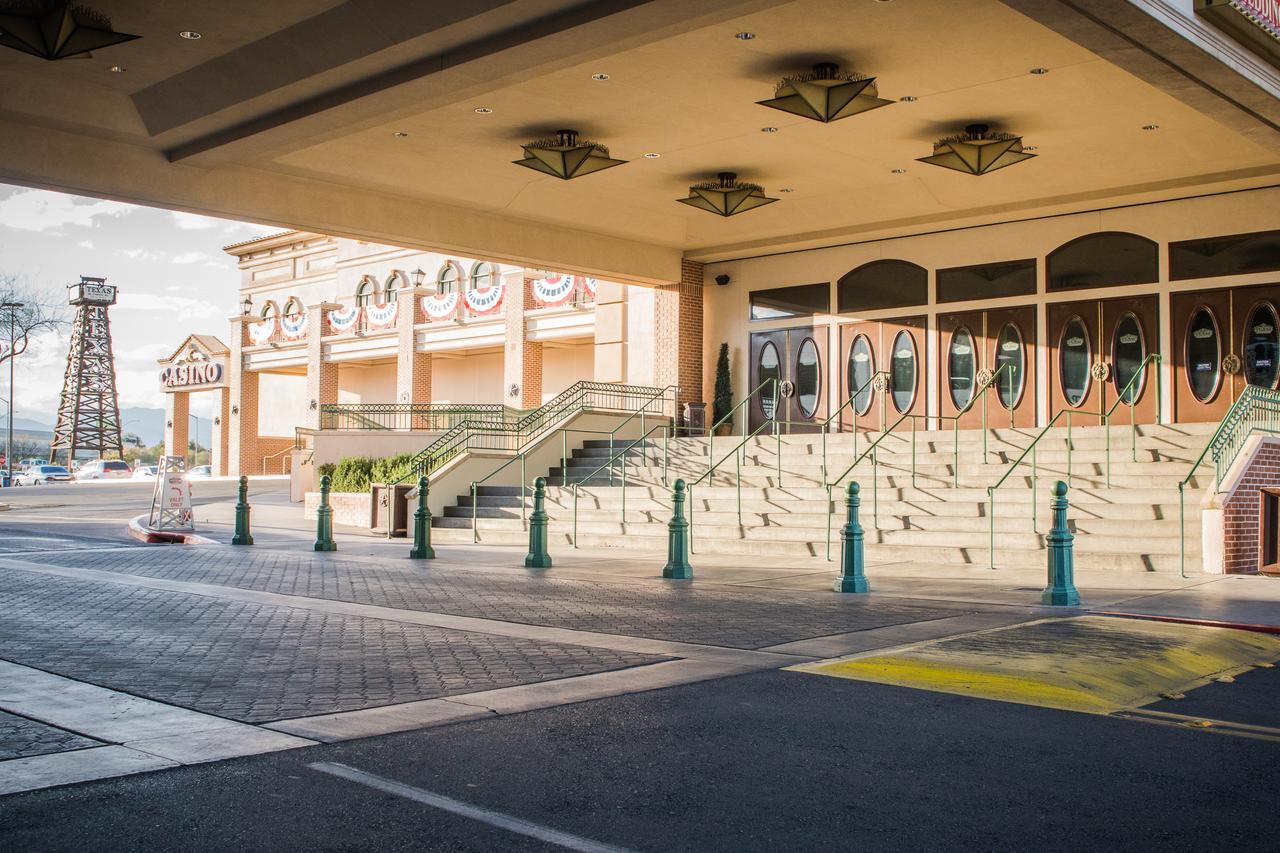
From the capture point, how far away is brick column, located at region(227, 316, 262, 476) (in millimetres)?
A: 51438

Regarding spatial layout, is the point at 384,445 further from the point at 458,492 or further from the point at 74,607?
the point at 74,607

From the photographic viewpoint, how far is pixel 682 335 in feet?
98.0

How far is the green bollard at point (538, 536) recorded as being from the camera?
1594cm

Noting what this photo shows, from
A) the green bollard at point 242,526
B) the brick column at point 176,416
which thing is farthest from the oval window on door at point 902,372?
the brick column at point 176,416

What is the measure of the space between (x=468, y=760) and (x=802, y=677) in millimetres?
2926

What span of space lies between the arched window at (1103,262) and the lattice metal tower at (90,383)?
288 ft

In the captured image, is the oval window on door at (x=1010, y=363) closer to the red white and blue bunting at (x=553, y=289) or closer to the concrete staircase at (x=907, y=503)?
the concrete staircase at (x=907, y=503)

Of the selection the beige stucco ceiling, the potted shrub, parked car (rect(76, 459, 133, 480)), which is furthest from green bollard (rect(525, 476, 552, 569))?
parked car (rect(76, 459, 133, 480))

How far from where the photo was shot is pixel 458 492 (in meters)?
24.6

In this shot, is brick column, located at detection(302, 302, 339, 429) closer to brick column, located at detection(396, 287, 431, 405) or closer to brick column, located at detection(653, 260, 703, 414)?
brick column, located at detection(396, 287, 431, 405)

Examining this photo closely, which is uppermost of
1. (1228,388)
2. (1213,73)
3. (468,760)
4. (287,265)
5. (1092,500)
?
(287,265)

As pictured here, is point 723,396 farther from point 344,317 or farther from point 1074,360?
point 344,317

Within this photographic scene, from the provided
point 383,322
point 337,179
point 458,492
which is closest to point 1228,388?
point 458,492

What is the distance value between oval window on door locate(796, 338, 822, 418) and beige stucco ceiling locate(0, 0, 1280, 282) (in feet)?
10.6
